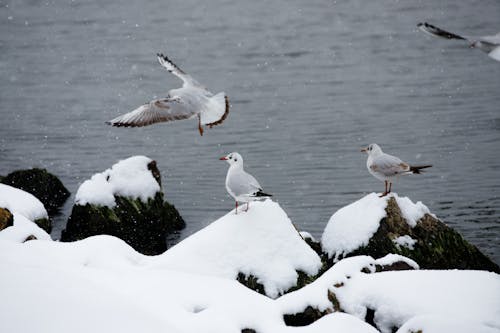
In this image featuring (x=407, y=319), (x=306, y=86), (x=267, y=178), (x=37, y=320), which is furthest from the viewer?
(x=306, y=86)

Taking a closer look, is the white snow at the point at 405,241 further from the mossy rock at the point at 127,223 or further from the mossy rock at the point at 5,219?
the mossy rock at the point at 5,219

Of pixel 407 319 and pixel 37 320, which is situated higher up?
pixel 37 320

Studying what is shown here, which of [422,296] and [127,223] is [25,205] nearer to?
[127,223]

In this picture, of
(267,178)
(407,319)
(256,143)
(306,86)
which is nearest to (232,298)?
(407,319)

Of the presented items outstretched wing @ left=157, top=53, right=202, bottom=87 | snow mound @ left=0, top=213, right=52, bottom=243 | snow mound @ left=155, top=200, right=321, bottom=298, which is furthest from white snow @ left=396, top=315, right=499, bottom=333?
outstretched wing @ left=157, top=53, right=202, bottom=87

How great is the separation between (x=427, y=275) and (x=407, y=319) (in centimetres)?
71

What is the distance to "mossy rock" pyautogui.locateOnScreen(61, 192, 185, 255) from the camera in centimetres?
1395

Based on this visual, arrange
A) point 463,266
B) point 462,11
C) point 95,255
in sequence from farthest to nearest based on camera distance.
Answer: point 462,11 → point 463,266 → point 95,255

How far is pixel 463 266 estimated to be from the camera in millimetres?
11875

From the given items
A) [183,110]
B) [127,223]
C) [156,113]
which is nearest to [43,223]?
[127,223]

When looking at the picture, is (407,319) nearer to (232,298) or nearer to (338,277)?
(338,277)

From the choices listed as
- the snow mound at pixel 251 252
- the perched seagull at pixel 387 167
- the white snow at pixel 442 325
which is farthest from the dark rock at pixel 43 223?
the white snow at pixel 442 325

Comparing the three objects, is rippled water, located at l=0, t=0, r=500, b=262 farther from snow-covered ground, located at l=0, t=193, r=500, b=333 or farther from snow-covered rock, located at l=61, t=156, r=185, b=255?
snow-covered ground, located at l=0, t=193, r=500, b=333

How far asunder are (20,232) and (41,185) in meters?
7.05
